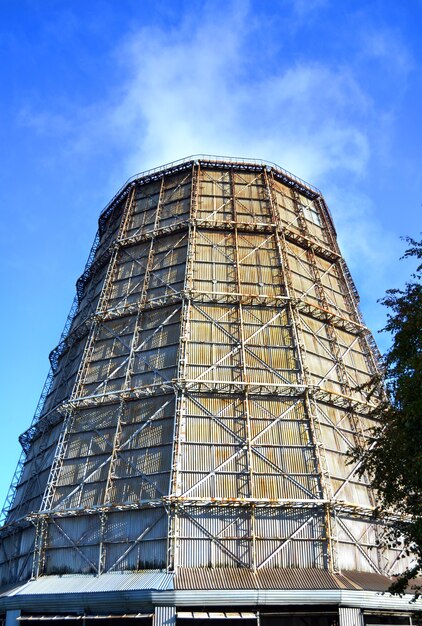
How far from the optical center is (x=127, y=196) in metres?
45.2

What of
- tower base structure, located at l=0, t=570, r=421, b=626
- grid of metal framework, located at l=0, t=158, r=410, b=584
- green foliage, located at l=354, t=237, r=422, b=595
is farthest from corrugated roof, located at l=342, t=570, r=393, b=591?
green foliage, located at l=354, t=237, r=422, b=595

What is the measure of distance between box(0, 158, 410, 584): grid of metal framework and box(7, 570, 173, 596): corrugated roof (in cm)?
60

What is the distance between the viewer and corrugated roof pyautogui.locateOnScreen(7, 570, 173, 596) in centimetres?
2402

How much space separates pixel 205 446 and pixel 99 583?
738cm

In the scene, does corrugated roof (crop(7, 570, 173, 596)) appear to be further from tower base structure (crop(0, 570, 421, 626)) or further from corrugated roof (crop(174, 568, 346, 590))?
corrugated roof (crop(174, 568, 346, 590))

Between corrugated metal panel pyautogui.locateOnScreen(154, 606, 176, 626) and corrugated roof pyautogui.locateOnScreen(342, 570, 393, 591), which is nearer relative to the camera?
corrugated metal panel pyautogui.locateOnScreen(154, 606, 176, 626)

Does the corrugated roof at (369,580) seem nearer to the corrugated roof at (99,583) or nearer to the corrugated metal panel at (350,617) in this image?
the corrugated metal panel at (350,617)

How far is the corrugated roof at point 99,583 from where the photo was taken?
24016 millimetres

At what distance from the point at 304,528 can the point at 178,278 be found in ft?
52.3

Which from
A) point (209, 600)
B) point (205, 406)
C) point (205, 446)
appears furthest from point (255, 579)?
point (205, 406)

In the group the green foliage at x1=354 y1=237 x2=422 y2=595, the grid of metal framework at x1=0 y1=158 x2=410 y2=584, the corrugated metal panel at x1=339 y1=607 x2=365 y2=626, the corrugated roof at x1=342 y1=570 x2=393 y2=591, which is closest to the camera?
the green foliage at x1=354 y1=237 x2=422 y2=595

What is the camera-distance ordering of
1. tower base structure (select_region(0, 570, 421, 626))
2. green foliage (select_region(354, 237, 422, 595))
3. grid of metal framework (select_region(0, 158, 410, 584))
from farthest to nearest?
grid of metal framework (select_region(0, 158, 410, 584)) < tower base structure (select_region(0, 570, 421, 626)) < green foliage (select_region(354, 237, 422, 595))

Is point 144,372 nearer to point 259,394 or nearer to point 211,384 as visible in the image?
point 211,384

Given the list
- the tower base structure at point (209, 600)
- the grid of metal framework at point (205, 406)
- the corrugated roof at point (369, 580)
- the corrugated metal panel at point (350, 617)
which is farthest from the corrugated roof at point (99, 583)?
the corrugated roof at point (369, 580)
